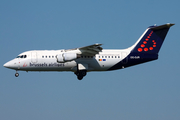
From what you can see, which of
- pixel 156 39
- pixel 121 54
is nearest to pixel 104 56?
pixel 121 54

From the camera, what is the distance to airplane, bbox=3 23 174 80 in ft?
115

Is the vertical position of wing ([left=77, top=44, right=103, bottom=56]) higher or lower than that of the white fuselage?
higher

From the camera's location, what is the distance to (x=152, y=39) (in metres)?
38.3

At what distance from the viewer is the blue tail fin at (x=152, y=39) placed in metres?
37.8

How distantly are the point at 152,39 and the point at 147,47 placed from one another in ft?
3.84

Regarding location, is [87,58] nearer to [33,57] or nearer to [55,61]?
[55,61]

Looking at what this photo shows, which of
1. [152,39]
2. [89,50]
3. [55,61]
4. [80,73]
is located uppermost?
[152,39]

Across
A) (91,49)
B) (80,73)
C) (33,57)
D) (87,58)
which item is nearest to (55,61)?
(33,57)

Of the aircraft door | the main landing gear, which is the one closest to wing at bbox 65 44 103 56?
the main landing gear

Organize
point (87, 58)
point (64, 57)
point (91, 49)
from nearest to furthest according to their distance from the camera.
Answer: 1. point (64, 57)
2. point (91, 49)
3. point (87, 58)

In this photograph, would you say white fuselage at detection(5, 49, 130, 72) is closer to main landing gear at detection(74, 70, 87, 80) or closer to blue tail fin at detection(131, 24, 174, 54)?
main landing gear at detection(74, 70, 87, 80)

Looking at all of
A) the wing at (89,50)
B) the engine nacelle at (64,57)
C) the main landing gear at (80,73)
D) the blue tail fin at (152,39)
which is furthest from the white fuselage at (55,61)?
the blue tail fin at (152,39)

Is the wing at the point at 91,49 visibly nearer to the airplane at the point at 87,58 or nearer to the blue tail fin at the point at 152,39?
the airplane at the point at 87,58

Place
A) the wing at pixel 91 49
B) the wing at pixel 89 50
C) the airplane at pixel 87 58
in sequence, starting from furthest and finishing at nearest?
the airplane at pixel 87 58 → the wing at pixel 89 50 → the wing at pixel 91 49
